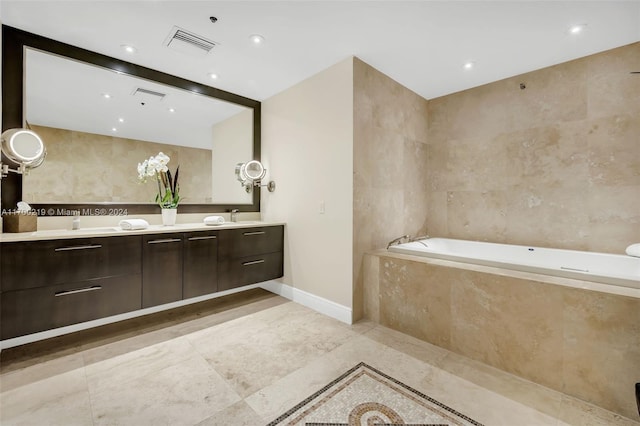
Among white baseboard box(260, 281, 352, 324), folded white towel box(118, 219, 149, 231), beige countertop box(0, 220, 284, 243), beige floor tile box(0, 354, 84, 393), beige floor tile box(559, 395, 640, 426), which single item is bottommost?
beige floor tile box(559, 395, 640, 426)

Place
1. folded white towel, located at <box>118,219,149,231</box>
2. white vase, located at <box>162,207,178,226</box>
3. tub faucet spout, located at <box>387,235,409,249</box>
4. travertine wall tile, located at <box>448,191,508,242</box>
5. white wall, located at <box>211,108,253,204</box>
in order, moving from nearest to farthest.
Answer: folded white towel, located at <box>118,219,149,231</box> → white vase, located at <box>162,207,178,226</box> → tub faucet spout, located at <box>387,235,409,249</box> → travertine wall tile, located at <box>448,191,508,242</box> → white wall, located at <box>211,108,253,204</box>

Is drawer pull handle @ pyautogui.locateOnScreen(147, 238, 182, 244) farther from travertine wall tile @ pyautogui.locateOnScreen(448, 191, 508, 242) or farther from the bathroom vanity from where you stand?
travertine wall tile @ pyautogui.locateOnScreen(448, 191, 508, 242)

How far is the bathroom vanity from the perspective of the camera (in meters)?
1.80

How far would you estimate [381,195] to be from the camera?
2.93m

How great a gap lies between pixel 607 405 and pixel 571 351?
0.29 meters

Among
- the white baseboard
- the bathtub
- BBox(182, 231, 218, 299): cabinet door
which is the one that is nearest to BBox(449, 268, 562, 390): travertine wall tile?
the bathtub

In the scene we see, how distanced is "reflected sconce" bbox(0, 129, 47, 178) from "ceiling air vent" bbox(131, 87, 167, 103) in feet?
2.93

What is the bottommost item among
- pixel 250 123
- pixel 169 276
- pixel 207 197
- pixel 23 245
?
pixel 169 276

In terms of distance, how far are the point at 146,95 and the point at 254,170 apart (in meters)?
1.33

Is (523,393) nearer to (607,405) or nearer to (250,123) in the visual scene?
(607,405)

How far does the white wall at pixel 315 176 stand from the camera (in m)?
2.64

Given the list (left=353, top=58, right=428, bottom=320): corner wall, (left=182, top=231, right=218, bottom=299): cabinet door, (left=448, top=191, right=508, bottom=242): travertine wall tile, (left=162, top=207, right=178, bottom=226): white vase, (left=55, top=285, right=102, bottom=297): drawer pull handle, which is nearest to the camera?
(left=55, top=285, right=102, bottom=297): drawer pull handle

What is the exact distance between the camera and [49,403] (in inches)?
61.2

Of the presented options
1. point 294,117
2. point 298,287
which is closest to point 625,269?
point 298,287
